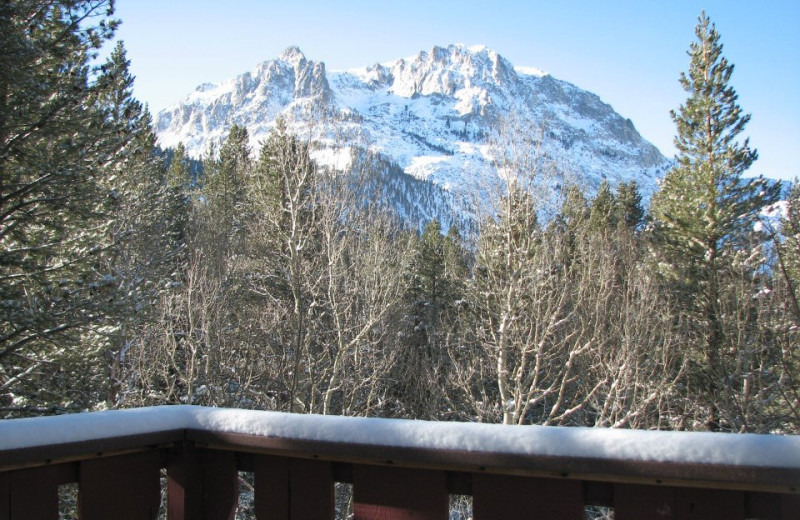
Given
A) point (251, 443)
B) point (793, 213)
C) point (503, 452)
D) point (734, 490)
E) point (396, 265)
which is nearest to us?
point (734, 490)

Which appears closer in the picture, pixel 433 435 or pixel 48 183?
pixel 433 435

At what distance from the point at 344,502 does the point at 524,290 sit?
650cm

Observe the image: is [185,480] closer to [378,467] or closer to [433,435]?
[378,467]

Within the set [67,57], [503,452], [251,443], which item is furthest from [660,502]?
[67,57]

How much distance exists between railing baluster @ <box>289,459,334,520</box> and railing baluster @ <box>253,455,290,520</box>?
22 millimetres

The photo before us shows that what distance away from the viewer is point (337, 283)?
1522 centimetres

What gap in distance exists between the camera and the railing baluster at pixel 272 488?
1669 millimetres

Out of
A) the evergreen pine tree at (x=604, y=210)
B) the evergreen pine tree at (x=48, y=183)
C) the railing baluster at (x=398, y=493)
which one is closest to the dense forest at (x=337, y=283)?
the evergreen pine tree at (x=48, y=183)

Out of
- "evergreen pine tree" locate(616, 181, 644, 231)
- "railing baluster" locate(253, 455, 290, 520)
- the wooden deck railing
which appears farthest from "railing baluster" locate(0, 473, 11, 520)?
"evergreen pine tree" locate(616, 181, 644, 231)

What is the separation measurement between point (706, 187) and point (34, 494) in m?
21.1

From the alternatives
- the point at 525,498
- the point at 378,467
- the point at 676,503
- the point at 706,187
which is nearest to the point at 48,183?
the point at 378,467

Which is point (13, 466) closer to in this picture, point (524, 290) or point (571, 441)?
point (571, 441)

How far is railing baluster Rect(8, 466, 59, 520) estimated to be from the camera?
148cm

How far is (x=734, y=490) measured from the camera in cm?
125
